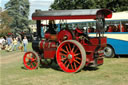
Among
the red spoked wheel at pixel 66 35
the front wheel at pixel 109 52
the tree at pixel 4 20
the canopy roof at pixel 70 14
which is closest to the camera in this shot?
the canopy roof at pixel 70 14

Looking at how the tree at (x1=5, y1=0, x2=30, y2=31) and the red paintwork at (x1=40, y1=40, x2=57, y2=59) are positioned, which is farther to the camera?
the tree at (x1=5, y1=0, x2=30, y2=31)

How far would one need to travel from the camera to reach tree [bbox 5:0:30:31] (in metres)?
58.1

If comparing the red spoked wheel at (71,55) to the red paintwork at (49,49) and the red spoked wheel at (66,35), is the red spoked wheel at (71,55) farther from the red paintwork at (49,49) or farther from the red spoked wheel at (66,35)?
the red paintwork at (49,49)

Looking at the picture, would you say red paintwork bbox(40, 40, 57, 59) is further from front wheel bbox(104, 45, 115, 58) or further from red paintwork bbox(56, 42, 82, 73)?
front wheel bbox(104, 45, 115, 58)

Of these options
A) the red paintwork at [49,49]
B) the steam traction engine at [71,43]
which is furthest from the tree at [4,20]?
the red paintwork at [49,49]

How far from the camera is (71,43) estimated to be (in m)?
8.13

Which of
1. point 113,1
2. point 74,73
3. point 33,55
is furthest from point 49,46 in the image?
point 113,1

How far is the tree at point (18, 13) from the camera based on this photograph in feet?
190

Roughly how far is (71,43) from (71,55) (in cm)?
44

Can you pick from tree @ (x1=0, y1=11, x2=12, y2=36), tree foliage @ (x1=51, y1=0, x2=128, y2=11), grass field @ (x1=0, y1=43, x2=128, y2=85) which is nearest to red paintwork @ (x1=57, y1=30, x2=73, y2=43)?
grass field @ (x1=0, y1=43, x2=128, y2=85)

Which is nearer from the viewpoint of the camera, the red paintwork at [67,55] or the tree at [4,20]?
the red paintwork at [67,55]

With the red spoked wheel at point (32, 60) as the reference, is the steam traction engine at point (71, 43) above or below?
above

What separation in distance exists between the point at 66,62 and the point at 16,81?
2055 millimetres

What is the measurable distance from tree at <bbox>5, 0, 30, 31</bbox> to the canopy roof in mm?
49841
